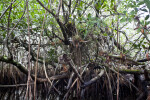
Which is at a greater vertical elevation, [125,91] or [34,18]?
[34,18]

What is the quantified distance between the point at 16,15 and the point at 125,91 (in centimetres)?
260

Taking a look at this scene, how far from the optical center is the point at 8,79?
10.9ft

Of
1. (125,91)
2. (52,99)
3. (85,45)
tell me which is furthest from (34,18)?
(125,91)

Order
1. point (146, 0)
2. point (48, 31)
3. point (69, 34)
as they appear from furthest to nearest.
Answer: point (48, 31), point (69, 34), point (146, 0)

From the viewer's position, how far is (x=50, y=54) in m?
2.63

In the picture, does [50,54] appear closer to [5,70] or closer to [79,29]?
[79,29]

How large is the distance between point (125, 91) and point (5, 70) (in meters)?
2.79

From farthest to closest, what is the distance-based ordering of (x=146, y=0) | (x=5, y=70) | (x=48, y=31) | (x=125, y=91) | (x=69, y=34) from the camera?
(x=5, y=70), (x=125, y=91), (x=48, y=31), (x=69, y=34), (x=146, y=0)

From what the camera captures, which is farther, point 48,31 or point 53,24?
point 48,31

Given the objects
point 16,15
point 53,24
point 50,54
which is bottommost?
point 50,54

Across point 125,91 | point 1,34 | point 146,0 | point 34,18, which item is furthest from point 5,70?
point 146,0

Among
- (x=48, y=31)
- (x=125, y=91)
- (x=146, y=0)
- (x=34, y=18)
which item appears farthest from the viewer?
(x=125, y=91)

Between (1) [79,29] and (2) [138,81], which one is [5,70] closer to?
(1) [79,29]

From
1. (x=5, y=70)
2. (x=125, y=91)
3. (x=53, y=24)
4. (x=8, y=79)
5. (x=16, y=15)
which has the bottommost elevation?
(x=125, y=91)
